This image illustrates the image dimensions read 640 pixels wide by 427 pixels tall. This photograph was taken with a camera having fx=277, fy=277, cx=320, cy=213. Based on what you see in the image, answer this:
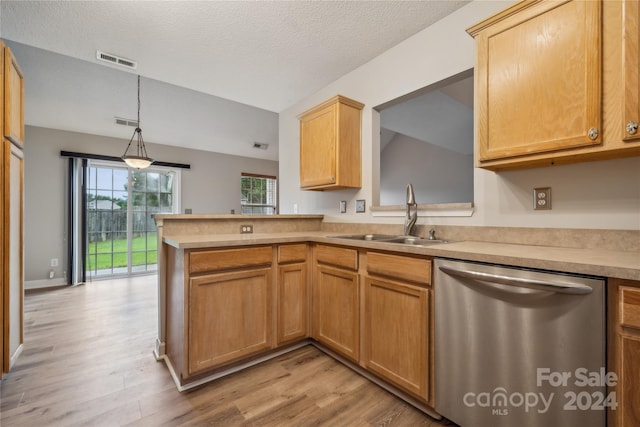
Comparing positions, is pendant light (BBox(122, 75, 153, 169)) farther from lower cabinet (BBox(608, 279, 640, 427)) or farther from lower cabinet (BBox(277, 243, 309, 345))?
lower cabinet (BBox(608, 279, 640, 427))

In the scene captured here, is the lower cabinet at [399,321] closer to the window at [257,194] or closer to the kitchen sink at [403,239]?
the kitchen sink at [403,239]

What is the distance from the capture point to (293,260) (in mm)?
2100

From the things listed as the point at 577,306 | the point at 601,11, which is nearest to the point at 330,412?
the point at 577,306

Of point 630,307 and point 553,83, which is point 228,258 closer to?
point 630,307

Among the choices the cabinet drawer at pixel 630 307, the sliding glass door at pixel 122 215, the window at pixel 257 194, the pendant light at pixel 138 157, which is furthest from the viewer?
the window at pixel 257 194

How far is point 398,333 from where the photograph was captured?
1560mm

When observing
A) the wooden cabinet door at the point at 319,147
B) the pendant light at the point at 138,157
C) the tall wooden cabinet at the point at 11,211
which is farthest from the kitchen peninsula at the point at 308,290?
the pendant light at the point at 138,157

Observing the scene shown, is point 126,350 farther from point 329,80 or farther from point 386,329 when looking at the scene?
point 329,80

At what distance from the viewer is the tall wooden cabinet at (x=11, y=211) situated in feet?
5.73

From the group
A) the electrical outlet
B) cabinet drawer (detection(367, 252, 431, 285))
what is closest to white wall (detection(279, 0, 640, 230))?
the electrical outlet

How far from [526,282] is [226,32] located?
2541mm

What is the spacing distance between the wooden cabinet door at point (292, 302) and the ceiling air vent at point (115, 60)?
2.39 m

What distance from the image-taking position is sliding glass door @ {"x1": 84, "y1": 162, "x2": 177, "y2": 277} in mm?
4715

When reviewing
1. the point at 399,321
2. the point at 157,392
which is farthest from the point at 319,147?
the point at 157,392
